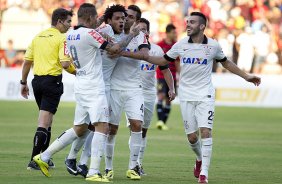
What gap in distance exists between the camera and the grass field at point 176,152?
42.0 feet

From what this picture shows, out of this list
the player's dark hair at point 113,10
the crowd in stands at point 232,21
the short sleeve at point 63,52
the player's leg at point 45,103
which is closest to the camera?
the player's dark hair at point 113,10

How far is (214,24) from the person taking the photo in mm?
37625

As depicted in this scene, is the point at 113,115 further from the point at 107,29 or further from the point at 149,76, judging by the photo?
the point at 149,76

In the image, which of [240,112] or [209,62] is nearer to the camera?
[209,62]

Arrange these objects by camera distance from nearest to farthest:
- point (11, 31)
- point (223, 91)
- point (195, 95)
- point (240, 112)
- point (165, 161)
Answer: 1. point (195, 95)
2. point (165, 161)
3. point (240, 112)
4. point (223, 91)
5. point (11, 31)

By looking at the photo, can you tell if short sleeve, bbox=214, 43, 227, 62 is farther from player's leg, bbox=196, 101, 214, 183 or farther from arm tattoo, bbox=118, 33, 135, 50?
arm tattoo, bbox=118, 33, 135, 50

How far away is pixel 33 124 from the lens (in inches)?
926

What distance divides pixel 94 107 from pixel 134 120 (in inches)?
37.2

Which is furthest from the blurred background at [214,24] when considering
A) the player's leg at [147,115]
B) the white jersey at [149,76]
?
the player's leg at [147,115]

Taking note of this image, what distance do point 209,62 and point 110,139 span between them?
1926 mm

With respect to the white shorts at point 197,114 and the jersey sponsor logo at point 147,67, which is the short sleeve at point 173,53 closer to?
the white shorts at point 197,114

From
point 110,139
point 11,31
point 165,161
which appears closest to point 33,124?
point 165,161

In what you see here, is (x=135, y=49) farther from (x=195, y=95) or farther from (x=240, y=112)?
(x=240, y=112)

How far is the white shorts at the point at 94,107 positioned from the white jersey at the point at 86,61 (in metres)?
0.07
